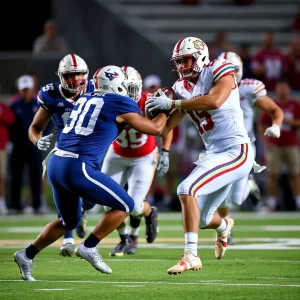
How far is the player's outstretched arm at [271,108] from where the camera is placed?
872 cm

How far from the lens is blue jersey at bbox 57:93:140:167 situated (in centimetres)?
652

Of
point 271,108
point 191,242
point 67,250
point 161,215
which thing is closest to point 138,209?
point 67,250

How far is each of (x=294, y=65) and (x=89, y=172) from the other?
30.4 feet

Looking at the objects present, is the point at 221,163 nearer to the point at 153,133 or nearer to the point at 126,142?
the point at 153,133

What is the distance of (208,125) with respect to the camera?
7016 millimetres

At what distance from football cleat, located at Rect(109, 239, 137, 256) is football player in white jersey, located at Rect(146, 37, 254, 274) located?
1.36 metres

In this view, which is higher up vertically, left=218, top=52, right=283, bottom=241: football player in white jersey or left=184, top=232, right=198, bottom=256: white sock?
left=218, top=52, right=283, bottom=241: football player in white jersey

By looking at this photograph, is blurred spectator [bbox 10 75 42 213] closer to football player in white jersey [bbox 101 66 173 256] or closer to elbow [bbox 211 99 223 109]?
football player in white jersey [bbox 101 66 173 256]

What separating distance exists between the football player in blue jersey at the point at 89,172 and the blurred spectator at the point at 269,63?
27.6 feet

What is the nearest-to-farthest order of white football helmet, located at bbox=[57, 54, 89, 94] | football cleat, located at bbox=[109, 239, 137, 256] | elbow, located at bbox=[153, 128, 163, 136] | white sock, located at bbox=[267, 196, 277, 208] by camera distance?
elbow, located at bbox=[153, 128, 163, 136] < white football helmet, located at bbox=[57, 54, 89, 94] < football cleat, located at bbox=[109, 239, 137, 256] < white sock, located at bbox=[267, 196, 277, 208]

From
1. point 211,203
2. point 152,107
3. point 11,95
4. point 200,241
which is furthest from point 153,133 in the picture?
point 11,95

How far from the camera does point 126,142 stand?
28.1ft

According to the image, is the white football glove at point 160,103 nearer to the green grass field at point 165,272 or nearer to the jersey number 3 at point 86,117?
the jersey number 3 at point 86,117

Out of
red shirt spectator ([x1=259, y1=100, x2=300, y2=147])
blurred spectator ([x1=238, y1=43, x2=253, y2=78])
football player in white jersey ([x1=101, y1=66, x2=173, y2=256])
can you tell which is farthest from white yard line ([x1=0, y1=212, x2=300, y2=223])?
football player in white jersey ([x1=101, y1=66, x2=173, y2=256])
